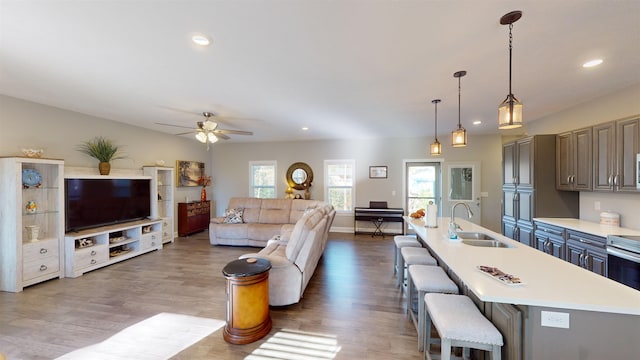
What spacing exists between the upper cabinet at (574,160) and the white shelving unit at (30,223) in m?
7.48

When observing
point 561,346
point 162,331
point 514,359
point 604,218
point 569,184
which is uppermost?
point 569,184

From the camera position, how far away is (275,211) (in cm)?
607

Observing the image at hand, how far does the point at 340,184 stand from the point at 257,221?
254 centimetres

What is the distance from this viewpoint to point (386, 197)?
22.4ft

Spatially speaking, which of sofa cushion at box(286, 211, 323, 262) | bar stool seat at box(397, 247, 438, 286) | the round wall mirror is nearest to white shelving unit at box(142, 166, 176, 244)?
the round wall mirror

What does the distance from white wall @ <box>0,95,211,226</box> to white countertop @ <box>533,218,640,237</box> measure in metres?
7.57

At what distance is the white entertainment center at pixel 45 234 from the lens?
325 centimetres

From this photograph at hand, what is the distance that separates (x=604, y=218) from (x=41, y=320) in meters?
6.84

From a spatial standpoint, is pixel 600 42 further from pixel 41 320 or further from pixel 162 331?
pixel 41 320

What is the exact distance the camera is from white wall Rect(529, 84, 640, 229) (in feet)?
9.98

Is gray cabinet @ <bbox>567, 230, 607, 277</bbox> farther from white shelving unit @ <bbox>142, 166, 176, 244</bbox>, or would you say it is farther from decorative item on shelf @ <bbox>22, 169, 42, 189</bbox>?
decorative item on shelf @ <bbox>22, 169, 42, 189</bbox>

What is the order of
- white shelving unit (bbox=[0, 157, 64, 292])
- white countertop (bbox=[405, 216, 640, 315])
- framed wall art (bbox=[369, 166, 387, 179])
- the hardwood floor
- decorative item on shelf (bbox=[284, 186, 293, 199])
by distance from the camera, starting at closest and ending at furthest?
white countertop (bbox=[405, 216, 640, 315]) < the hardwood floor < white shelving unit (bbox=[0, 157, 64, 292]) < framed wall art (bbox=[369, 166, 387, 179]) < decorative item on shelf (bbox=[284, 186, 293, 199])

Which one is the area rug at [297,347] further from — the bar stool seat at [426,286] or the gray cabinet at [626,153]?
the gray cabinet at [626,153]

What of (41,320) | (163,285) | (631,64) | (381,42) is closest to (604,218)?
(631,64)
